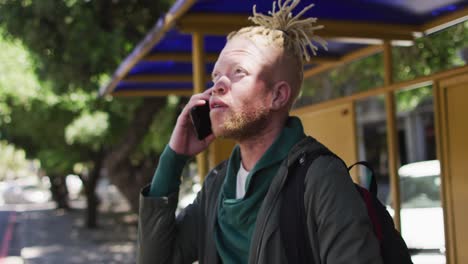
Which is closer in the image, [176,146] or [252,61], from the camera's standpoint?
[252,61]

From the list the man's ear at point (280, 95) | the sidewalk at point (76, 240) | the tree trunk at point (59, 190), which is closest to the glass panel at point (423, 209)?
the man's ear at point (280, 95)

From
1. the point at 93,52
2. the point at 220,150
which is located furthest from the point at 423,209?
the point at 93,52

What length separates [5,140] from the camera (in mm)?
20578

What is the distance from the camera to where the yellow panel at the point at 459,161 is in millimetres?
3979

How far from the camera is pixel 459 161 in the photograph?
404cm

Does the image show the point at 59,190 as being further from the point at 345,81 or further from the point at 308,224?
the point at 308,224

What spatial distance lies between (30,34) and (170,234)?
30.7 feet

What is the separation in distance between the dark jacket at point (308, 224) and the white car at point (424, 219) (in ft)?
9.37

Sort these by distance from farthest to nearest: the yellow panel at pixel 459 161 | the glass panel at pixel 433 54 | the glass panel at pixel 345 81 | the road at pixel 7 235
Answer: the road at pixel 7 235, the glass panel at pixel 345 81, the glass panel at pixel 433 54, the yellow panel at pixel 459 161

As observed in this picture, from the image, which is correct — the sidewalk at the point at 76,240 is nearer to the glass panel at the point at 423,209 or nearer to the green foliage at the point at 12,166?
the glass panel at the point at 423,209

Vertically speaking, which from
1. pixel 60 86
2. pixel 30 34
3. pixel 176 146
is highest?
pixel 30 34

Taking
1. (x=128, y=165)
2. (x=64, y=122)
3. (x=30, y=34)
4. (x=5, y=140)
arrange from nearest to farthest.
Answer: (x=30, y=34) < (x=128, y=165) < (x=64, y=122) < (x=5, y=140)

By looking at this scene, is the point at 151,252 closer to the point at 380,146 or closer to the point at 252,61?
the point at 252,61

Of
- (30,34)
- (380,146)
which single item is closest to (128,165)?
(30,34)
